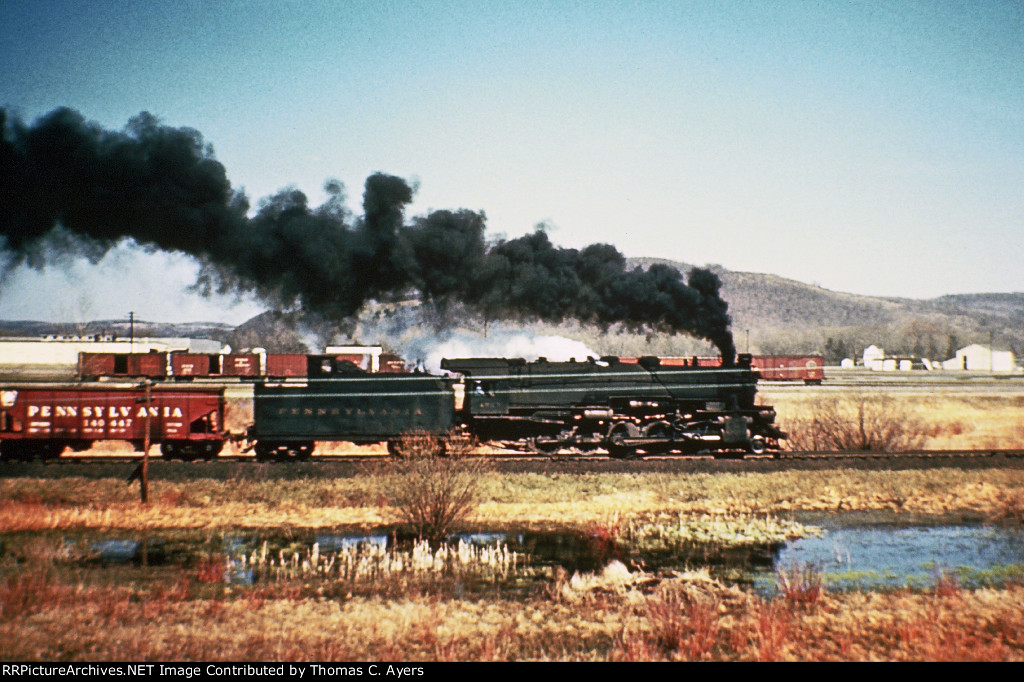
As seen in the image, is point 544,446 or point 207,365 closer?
point 544,446

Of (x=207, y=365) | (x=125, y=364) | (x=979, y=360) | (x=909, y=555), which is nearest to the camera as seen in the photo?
(x=909, y=555)

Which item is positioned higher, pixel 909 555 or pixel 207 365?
pixel 207 365

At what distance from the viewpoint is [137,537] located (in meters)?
14.7

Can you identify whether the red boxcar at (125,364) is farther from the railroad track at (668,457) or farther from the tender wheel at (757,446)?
the tender wheel at (757,446)

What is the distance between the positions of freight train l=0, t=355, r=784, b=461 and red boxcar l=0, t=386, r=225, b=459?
0.10 ft

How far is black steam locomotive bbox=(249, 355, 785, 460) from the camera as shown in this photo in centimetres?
2028

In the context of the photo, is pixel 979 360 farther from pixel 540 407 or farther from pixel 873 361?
pixel 540 407

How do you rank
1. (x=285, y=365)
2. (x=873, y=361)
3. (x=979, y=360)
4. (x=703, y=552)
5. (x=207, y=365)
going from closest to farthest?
1. (x=703, y=552)
2. (x=207, y=365)
3. (x=285, y=365)
4. (x=873, y=361)
5. (x=979, y=360)

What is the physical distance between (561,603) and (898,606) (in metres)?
4.75

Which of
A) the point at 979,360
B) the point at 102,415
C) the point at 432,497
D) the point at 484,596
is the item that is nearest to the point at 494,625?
the point at 484,596

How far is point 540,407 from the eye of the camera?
66.9 ft

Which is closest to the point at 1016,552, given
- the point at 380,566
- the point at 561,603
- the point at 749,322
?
the point at 561,603

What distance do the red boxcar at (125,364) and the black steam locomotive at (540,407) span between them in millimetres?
33501

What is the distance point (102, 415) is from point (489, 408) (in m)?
11.4
